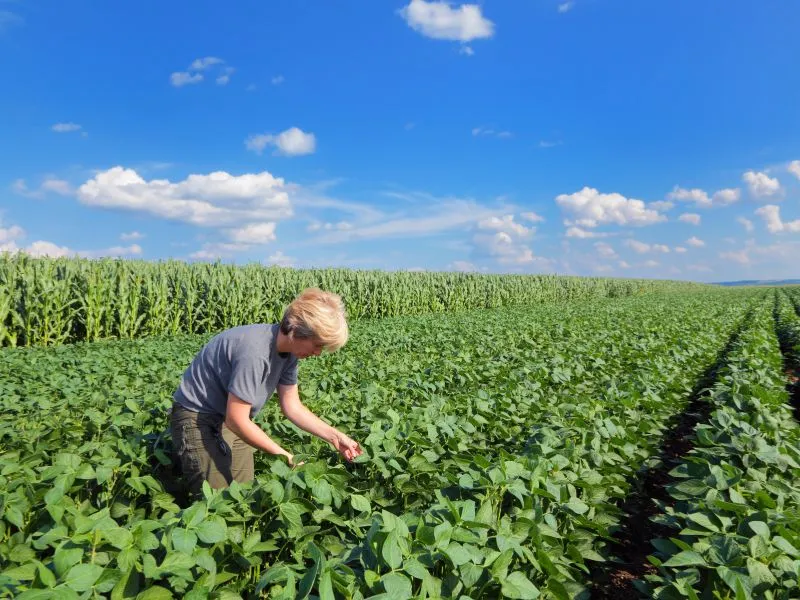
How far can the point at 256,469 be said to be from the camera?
3.85m

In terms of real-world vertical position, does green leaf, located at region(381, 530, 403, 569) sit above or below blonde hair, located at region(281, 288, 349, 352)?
below

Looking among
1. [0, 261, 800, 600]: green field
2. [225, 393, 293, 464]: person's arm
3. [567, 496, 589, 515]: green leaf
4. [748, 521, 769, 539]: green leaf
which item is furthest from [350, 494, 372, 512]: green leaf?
[748, 521, 769, 539]: green leaf

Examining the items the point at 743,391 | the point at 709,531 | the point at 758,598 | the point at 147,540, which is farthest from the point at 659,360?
the point at 147,540

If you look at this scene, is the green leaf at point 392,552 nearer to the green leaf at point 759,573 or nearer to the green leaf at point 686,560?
the green leaf at point 686,560

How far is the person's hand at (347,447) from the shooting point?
3.16 meters

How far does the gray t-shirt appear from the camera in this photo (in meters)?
3.03

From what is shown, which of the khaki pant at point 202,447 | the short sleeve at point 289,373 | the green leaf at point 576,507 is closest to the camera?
the green leaf at point 576,507

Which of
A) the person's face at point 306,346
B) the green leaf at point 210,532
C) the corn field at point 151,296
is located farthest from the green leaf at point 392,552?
the corn field at point 151,296

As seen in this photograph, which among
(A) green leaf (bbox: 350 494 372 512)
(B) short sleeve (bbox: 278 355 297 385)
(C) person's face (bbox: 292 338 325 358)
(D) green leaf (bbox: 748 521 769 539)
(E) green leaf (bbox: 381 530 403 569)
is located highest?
(C) person's face (bbox: 292 338 325 358)

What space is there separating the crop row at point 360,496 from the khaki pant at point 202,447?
250 mm

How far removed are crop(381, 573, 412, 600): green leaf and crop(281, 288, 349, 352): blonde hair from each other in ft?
4.80

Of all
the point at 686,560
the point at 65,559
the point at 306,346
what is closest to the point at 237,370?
the point at 306,346

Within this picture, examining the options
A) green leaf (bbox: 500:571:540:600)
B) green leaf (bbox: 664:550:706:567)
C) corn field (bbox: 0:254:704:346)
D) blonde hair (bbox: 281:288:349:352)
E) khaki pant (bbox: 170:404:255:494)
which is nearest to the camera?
green leaf (bbox: 500:571:540:600)

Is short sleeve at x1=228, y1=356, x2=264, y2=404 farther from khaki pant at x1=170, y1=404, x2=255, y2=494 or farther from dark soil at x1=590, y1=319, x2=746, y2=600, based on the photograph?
dark soil at x1=590, y1=319, x2=746, y2=600
